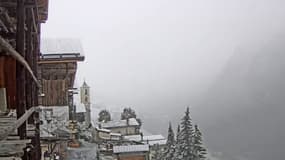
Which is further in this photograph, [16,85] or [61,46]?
[61,46]

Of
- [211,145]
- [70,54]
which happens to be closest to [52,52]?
[70,54]

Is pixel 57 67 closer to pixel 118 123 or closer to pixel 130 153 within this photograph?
pixel 130 153

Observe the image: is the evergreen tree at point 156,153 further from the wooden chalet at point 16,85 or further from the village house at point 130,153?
the wooden chalet at point 16,85

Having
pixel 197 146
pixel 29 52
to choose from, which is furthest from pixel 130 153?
pixel 29 52

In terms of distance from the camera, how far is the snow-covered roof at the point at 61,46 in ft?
49.6

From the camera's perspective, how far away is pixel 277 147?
63562mm

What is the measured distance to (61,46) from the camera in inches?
616

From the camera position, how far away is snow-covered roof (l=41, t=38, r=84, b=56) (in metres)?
15.1

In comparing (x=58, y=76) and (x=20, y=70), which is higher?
(x=58, y=76)

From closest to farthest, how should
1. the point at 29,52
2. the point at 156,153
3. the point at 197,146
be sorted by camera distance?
the point at 29,52
the point at 197,146
the point at 156,153

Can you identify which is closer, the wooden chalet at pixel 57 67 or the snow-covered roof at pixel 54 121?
the snow-covered roof at pixel 54 121

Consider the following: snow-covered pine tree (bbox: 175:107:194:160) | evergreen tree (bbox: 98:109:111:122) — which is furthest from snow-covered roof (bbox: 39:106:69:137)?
evergreen tree (bbox: 98:109:111:122)

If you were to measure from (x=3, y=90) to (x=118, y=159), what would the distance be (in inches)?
901

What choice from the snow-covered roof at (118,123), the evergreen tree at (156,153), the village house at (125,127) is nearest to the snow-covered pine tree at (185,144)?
the evergreen tree at (156,153)
